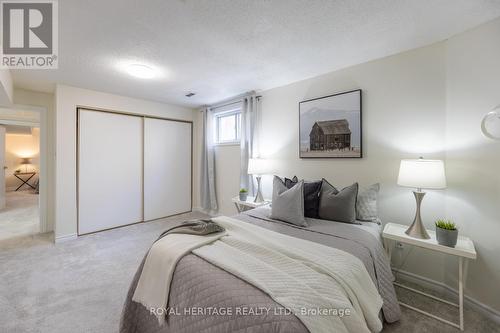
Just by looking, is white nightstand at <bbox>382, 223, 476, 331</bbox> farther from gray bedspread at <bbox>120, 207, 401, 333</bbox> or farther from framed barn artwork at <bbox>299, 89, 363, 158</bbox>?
framed barn artwork at <bbox>299, 89, 363, 158</bbox>

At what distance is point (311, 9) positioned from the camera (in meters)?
1.54

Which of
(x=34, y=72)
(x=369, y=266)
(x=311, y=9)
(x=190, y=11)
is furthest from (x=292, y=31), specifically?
(x=34, y=72)

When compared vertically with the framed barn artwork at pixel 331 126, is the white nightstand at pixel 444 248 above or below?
below

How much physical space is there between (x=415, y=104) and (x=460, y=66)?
1.36 feet

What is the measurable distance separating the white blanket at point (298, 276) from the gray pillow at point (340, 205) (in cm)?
69

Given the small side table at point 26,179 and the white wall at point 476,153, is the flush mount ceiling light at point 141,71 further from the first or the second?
the small side table at point 26,179

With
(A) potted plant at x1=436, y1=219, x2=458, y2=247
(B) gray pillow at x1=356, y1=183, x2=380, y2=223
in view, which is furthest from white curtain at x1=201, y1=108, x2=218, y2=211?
(A) potted plant at x1=436, y1=219, x2=458, y2=247

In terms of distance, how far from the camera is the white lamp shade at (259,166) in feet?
10.2

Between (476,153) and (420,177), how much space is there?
0.54 metres

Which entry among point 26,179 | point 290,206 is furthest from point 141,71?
point 26,179

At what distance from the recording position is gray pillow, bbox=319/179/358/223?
201 cm

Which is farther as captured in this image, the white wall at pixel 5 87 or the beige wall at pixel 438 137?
the white wall at pixel 5 87

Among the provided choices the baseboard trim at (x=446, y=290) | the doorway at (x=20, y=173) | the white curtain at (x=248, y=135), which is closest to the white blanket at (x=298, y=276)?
the baseboard trim at (x=446, y=290)

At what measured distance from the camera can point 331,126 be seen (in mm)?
2656
